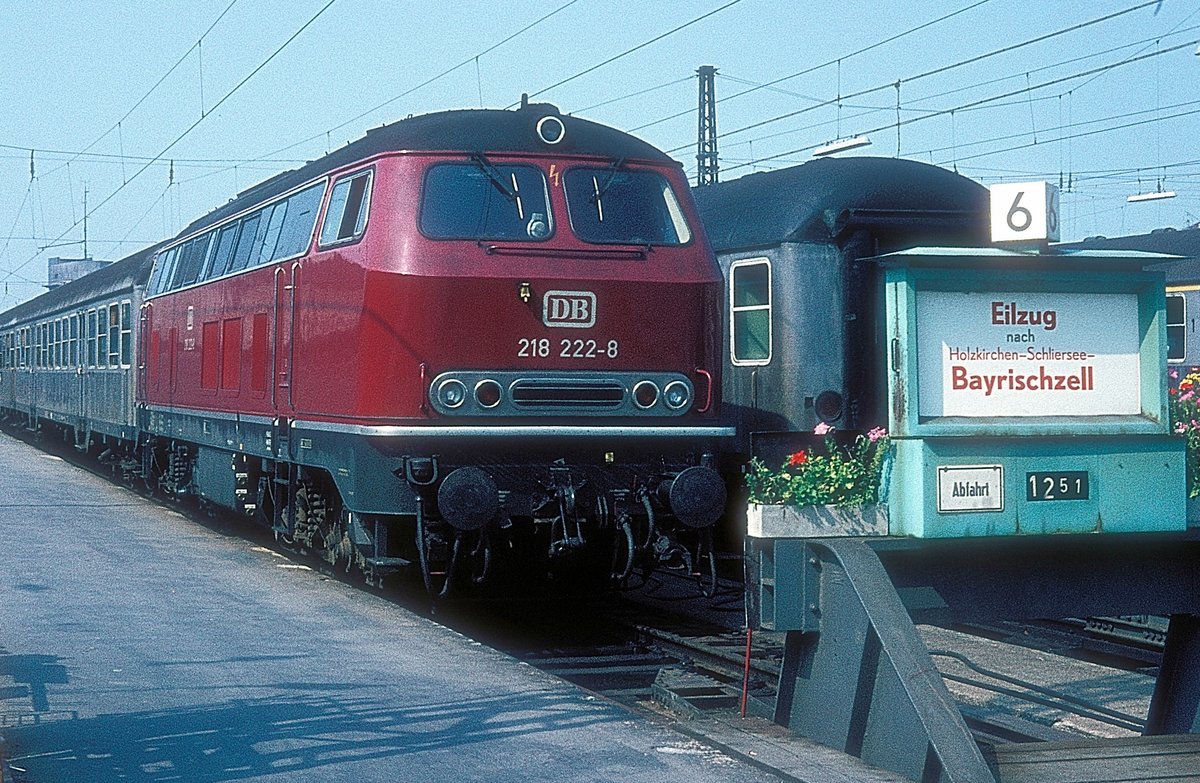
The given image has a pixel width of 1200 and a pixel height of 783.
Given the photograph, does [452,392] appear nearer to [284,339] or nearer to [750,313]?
[284,339]

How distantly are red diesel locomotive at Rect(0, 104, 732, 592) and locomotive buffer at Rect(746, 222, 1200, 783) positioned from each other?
10.4 ft

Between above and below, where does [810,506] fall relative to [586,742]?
above

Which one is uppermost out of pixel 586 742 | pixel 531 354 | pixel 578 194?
pixel 578 194

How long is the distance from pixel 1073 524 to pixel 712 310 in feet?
13.8

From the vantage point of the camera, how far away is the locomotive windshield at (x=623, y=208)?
10.7m

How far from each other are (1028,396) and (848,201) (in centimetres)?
664

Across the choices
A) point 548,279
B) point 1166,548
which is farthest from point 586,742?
point 548,279

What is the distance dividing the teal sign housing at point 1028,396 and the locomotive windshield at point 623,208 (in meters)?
4.06

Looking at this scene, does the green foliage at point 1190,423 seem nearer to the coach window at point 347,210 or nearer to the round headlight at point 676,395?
the round headlight at point 676,395

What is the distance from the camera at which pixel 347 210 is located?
35.9 feet

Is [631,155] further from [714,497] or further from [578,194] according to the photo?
[714,497]

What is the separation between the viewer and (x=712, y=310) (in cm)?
1076

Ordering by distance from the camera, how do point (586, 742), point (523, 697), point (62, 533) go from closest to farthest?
point (586, 742) < point (523, 697) < point (62, 533)

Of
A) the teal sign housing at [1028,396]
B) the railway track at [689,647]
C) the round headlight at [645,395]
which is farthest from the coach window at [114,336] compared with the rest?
the teal sign housing at [1028,396]
